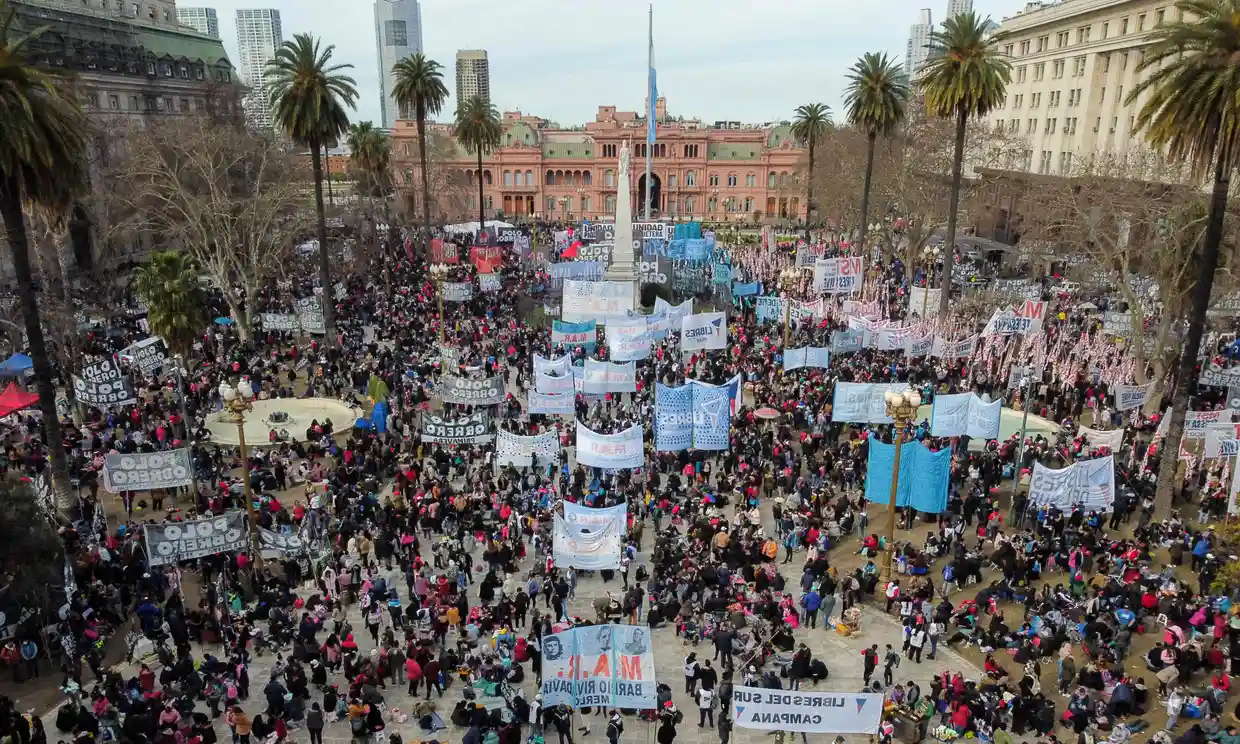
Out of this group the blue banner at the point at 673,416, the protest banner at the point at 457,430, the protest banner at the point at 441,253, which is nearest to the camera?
the protest banner at the point at 457,430

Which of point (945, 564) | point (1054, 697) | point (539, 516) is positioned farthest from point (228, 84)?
point (1054, 697)

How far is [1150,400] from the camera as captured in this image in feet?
100

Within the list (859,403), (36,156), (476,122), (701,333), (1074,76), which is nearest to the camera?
(36,156)

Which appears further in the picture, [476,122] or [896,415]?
[476,122]

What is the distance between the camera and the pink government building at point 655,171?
106 metres

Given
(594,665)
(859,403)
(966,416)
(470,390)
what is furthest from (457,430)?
(966,416)

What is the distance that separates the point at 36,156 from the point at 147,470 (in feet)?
27.4

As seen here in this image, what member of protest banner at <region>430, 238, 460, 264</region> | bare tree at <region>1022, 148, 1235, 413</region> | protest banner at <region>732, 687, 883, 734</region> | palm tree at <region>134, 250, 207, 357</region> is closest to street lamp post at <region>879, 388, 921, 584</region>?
protest banner at <region>732, 687, 883, 734</region>

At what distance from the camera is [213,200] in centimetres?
3700

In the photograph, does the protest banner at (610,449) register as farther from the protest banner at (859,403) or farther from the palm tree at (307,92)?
the palm tree at (307,92)

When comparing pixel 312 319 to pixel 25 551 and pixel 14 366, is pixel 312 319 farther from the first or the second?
pixel 25 551

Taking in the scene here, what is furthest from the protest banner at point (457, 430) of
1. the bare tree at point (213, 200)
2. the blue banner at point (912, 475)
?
the bare tree at point (213, 200)

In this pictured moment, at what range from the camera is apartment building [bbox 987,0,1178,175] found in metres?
56.5

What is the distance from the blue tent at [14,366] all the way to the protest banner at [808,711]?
95.3ft
